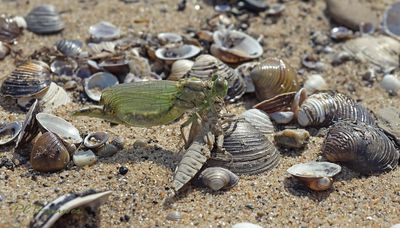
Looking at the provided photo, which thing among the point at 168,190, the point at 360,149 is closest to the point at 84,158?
the point at 168,190

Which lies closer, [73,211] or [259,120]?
[73,211]

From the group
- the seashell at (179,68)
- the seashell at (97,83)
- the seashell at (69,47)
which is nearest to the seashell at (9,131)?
the seashell at (97,83)

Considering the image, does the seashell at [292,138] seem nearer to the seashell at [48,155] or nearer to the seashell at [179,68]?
the seashell at [179,68]

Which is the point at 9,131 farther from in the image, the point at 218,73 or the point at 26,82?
the point at 218,73

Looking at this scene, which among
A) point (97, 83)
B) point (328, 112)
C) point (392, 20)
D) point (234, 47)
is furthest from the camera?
point (392, 20)

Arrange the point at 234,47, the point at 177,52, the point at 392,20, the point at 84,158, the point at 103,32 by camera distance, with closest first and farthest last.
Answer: the point at 84,158 < the point at 177,52 < the point at 234,47 < the point at 103,32 < the point at 392,20

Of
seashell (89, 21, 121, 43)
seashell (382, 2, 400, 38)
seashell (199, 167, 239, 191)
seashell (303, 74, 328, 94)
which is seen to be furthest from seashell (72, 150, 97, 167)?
seashell (382, 2, 400, 38)

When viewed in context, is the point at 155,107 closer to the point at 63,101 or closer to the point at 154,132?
the point at 154,132
